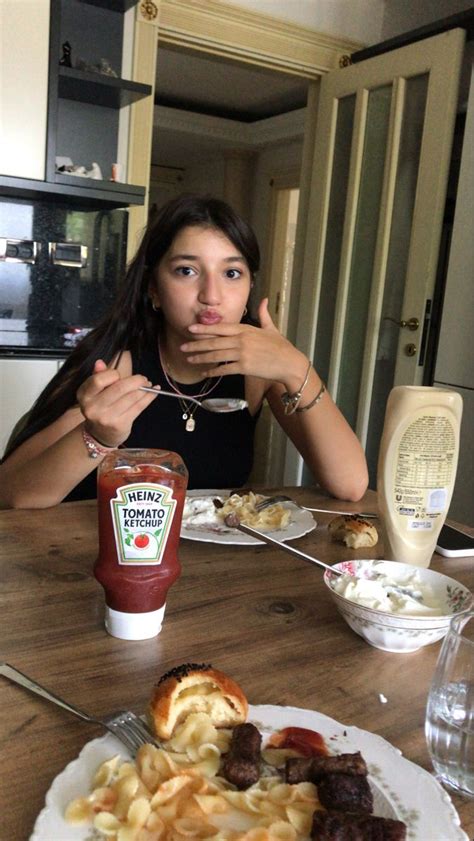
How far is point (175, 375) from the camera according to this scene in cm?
155

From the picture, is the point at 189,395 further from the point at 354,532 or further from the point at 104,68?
the point at 104,68

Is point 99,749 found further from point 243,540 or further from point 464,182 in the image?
point 464,182

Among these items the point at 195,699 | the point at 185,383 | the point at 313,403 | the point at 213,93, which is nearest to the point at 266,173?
the point at 213,93

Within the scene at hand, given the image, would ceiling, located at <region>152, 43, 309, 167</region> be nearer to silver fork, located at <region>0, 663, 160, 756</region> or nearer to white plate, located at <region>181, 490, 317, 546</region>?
white plate, located at <region>181, 490, 317, 546</region>

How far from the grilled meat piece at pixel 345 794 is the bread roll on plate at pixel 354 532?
562 millimetres

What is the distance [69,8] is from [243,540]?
8.84 feet

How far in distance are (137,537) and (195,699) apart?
0.18m

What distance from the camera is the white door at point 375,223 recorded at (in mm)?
2717

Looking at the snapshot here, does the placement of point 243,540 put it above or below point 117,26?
below

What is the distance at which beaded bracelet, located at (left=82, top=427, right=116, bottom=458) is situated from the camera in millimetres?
1020

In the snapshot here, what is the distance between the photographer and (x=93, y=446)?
1.03 meters

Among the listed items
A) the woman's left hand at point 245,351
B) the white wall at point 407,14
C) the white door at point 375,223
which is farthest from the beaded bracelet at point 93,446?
the white wall at point 407,14

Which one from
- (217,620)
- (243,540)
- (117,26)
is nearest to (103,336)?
(243,540)

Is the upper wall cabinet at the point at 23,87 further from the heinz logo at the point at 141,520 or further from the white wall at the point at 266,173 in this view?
the white wall at the point at 266,173
